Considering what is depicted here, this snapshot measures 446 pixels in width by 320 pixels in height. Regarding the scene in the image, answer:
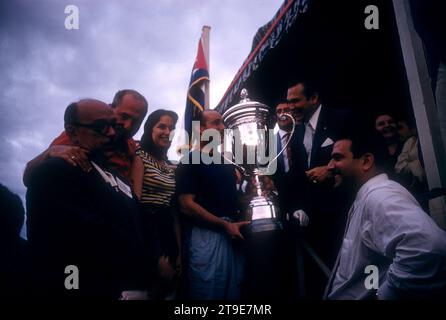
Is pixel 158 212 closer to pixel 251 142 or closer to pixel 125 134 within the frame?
pixel 125 134

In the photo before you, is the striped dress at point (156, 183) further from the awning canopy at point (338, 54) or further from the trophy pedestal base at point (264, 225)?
the awning canopy at point (338, 54)

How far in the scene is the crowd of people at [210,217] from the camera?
1.32 m

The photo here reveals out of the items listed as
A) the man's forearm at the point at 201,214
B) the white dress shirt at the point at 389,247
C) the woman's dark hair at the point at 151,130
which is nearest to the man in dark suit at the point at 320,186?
the white dress shirt at the point at 389,247

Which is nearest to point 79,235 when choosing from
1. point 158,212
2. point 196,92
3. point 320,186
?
point 158,212

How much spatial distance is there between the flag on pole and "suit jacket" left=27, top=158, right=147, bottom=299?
2067 mm

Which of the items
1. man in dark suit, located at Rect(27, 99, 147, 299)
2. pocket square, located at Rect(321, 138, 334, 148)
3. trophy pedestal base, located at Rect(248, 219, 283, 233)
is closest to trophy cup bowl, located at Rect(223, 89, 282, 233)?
trophy pedestal base, located at Rect(248, 219, 283, 233)

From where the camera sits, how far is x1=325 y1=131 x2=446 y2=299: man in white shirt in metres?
1.19

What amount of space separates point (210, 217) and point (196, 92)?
7.86 feet

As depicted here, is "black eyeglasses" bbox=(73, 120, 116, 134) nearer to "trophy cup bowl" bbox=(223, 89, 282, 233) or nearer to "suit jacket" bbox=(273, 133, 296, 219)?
"trophy cup bowl" bbox=(223, 89, 282, 233)

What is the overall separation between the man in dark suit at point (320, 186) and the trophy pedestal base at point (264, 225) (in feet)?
2.04

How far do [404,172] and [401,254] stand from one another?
0.83m

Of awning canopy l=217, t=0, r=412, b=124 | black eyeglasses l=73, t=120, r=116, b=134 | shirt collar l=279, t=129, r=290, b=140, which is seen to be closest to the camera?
black eyeglasses l=73, t=120, r=116, b=134

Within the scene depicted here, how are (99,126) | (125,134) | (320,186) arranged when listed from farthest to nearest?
1. (125,134)
2. (320,186)
3. (99,126)

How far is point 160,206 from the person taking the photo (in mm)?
2004
